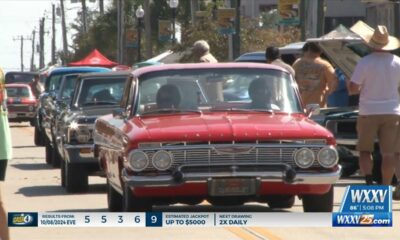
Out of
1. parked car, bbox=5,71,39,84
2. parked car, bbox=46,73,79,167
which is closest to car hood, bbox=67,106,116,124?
parked car, bbox=46,73,79,167

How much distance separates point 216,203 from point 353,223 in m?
1.97

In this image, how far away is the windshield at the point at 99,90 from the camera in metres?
20.5

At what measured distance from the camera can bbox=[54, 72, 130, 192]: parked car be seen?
18359 millimetres

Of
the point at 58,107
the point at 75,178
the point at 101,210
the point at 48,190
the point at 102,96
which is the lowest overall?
the point at 48,190

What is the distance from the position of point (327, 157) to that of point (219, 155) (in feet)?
3.43

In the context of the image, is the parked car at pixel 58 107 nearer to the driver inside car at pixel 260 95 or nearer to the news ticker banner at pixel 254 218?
the driver inside car at pixel 260 95

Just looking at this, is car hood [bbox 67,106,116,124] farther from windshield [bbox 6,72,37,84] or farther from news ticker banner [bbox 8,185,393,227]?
windshield [bbox 6,72,37,84]

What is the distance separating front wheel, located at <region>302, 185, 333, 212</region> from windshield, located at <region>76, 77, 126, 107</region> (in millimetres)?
7407

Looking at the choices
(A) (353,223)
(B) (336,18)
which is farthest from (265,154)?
(B) (336,18)

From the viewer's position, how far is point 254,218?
12.2 meters

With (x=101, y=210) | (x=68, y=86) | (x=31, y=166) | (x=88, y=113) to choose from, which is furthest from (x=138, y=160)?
(x=68, y=86)

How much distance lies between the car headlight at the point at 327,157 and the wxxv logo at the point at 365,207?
4.45 feet

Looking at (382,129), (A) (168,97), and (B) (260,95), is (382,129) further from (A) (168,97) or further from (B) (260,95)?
(A) (168,97)

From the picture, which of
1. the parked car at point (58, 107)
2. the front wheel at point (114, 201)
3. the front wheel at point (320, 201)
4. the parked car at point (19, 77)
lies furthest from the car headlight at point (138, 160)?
the parked car at point (19, 77)
